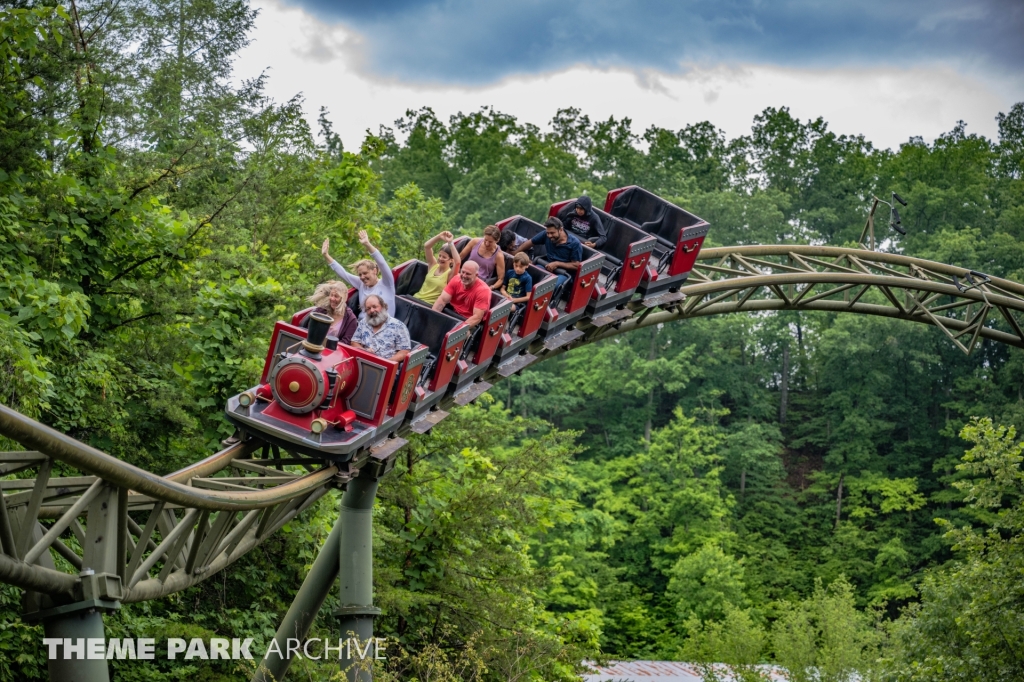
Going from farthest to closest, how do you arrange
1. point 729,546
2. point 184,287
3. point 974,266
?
point 974,266, point 729,546, point 184,287

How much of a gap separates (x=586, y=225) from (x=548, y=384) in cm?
3041

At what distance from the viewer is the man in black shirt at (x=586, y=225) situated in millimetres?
12867

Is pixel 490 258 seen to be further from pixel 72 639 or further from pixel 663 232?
pixel 72 639

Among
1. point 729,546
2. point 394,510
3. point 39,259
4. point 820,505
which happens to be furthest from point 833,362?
point 39,259

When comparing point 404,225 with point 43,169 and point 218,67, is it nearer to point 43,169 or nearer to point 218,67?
point 43,169

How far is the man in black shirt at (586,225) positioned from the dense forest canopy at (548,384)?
3.28 meters

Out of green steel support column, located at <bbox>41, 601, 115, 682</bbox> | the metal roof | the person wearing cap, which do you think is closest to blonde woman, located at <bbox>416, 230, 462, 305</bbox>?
the person wearing cap

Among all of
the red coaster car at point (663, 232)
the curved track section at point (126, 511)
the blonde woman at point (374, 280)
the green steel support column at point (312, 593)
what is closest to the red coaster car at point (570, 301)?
the curved track section at point (126, 511)

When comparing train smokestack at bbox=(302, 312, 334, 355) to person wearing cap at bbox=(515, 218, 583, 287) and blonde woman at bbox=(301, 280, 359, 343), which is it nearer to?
blonde woman at bbox=(301, 280, 359, 343)

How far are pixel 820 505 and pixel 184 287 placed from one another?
2941 cm

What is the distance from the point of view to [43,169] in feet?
36.8

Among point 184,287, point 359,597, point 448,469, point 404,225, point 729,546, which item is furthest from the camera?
point 729,546

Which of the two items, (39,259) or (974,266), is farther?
(974,266)

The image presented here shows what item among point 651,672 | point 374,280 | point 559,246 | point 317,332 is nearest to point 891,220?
point 559,246
